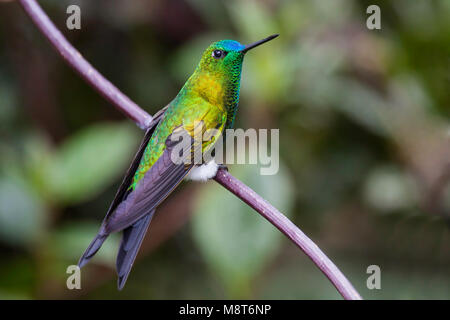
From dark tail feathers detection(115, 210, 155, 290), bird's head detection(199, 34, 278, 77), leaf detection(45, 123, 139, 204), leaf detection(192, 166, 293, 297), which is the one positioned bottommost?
dark tail feathers detection(115, 210, 155, 290)

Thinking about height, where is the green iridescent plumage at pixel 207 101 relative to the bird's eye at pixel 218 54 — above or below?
below

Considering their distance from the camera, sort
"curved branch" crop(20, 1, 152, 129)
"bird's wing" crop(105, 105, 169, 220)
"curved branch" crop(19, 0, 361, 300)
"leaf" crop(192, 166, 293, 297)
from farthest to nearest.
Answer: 1. "leaf" crop(192, 166, 293, 297)
2. "bird's wing" crop(105, 105, 169, 220)
3. "curved branch" crop(20, 1, 152, 129)
4. "curved branch" crop(19, 0, 361, 300)

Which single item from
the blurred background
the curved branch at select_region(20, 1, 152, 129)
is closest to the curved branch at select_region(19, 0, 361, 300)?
the curved branch at select_region(20, 1, 152, 129)

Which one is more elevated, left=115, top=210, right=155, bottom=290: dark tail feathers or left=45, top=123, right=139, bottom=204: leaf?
left=45, top=123, right=139, bottom=204: leaf

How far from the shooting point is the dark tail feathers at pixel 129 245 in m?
1.94

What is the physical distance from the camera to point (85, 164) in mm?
2711

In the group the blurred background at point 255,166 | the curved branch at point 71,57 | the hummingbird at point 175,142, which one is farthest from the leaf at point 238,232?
the curved branch at point 71,57

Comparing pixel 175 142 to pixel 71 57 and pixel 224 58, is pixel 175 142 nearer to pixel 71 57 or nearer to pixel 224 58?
pixel 224 58

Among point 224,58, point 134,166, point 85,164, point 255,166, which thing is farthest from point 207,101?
point 85,164

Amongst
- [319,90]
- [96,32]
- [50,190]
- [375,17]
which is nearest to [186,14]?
[96,32]

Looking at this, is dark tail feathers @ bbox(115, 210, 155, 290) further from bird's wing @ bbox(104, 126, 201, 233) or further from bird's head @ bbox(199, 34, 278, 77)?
bird's head @ bbox(199, 34, 278, 77)

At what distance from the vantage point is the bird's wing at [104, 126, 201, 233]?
194 cm

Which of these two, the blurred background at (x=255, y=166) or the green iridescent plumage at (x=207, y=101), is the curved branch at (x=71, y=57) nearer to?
the green iridescent plumage at (x=207, y=101)

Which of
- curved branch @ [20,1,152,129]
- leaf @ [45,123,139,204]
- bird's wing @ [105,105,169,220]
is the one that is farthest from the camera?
leaf @ [45,123,139,204]
